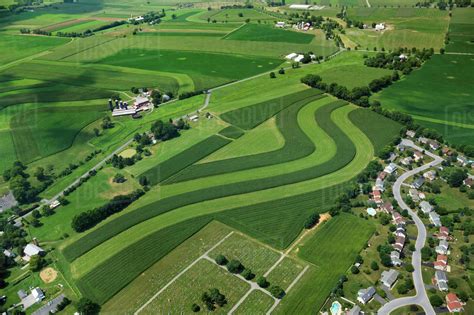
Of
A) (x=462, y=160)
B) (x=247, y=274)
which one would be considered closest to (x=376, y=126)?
(x=462, y=160)

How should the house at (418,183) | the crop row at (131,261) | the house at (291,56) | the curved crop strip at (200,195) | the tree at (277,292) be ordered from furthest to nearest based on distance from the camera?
1. the house at (291,56)
2. the house at (418,183)
3. the curved crop strip at (200,195)
4. the crop row at (131,261)
5. the tree at (277,292)

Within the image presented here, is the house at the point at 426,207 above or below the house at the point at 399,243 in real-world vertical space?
above

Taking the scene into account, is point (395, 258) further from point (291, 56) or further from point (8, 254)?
point (291, 56)

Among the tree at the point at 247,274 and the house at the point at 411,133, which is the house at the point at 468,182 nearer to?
the house at the point at 411,133

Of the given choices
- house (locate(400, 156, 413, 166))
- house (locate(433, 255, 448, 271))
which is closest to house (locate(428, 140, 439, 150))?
house (locate(400, 156, 413, 166))

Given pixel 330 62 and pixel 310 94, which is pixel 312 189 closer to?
pixel 310 94

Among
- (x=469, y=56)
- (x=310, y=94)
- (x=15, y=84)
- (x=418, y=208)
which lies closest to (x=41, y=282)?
(x=418, y=208)

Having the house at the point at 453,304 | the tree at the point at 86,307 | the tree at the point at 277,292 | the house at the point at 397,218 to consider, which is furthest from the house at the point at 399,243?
the tree at the point at 86,307
